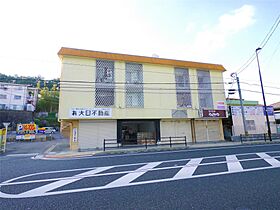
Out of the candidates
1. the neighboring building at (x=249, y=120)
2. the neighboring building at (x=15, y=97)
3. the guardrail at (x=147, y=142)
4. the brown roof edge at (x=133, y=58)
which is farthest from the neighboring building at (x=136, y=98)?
the neighboring building at (x=15, y=97)

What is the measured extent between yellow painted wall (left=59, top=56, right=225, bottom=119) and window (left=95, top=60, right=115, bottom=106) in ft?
1.33

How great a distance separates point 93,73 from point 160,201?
13485mm

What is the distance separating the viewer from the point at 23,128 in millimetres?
25906

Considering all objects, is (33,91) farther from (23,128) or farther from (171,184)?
(171,184)

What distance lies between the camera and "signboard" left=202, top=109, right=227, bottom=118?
667 inches

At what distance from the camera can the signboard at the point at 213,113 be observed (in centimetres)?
1695

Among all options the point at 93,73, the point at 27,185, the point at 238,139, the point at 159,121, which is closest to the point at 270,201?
the point at 27,185

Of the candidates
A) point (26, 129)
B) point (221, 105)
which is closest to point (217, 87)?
point (221, 105)

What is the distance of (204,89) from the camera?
60.0ft

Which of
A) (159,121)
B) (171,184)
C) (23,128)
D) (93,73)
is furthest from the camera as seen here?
(23,128)

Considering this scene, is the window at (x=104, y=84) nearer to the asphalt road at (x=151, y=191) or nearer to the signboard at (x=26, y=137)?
the asphalt road at (x=151, y=191)

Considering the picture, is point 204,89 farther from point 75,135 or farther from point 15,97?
point 15,97

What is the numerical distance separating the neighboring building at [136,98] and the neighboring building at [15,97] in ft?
129

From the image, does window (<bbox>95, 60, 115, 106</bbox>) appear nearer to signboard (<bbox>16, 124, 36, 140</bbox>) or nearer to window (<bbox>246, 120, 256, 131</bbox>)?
window (<bbox>246, 120, 256, 131</bbox>)
